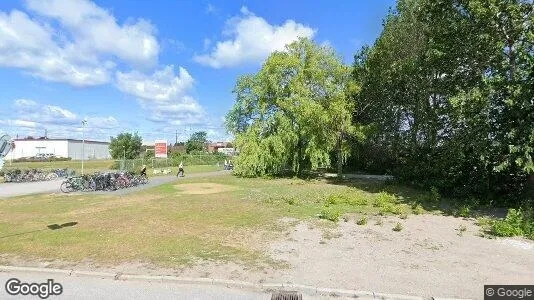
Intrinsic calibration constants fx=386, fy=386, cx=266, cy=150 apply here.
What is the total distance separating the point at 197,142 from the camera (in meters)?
101

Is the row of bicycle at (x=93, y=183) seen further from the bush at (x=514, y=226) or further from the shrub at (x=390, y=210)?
the bush at (x=514, y=226)

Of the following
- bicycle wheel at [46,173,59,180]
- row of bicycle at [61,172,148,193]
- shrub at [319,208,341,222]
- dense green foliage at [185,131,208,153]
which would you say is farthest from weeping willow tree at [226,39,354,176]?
dense green foliage at [185,131,208,153]

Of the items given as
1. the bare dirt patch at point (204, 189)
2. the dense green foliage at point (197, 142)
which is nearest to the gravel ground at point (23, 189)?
the bare dirt patch at point (204, 189)

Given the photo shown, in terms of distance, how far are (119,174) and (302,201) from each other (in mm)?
13691

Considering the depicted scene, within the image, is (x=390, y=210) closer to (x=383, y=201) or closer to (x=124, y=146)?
(x=383, y=201)

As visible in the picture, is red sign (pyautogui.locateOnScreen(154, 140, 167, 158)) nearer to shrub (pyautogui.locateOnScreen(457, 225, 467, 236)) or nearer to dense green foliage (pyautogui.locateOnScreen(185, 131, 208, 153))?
dense green foliage (pyautogui.locateOnScreen(185, 131, 208, 153))

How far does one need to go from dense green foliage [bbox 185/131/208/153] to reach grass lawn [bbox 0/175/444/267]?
75.3 meters

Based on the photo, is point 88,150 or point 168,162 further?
point 88,150

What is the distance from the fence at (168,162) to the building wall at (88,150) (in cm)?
4814

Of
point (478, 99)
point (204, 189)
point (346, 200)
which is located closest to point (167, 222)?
point (346, 200)

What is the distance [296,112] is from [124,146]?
48.6m

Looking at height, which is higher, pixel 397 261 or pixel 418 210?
pixel 418 210

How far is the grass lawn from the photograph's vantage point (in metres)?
8.83

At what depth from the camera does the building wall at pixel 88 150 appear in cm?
10112
